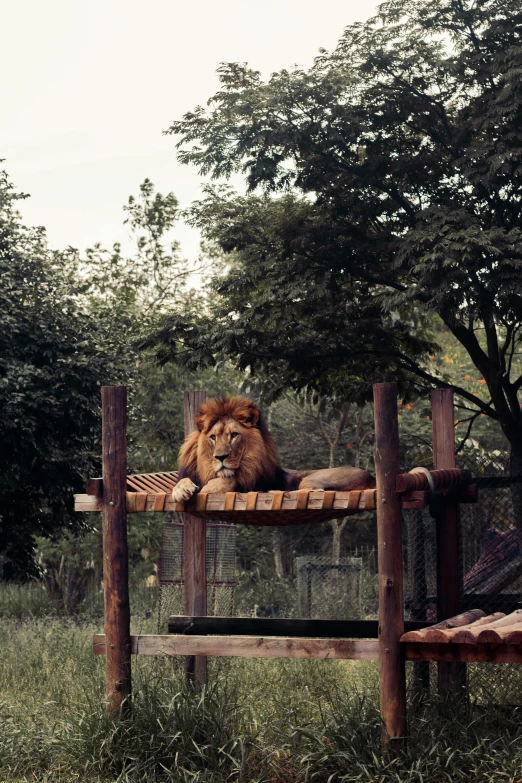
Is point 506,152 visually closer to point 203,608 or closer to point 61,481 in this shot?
point 203,608

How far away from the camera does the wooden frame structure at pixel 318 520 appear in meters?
6.20

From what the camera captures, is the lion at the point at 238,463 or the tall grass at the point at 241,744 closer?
the tall grass at the point at 241,744

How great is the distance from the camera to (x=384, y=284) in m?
11.9

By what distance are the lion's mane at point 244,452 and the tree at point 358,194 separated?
3.97m

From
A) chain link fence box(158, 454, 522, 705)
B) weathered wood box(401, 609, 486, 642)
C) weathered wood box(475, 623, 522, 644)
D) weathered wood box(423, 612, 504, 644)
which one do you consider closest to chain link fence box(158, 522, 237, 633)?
chain link fence box(158, 454, 522, 705)

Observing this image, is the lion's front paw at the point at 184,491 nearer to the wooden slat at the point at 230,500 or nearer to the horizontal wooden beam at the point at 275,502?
the horizontal wooden beam at the point at 275,502

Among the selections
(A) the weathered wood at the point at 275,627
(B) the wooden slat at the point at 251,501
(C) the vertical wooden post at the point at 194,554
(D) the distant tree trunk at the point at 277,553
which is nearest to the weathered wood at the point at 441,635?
(B) the wooden slat at the point at 251,501

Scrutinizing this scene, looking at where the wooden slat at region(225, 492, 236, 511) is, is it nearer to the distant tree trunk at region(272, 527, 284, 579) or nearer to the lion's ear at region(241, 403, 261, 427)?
the lion's ear at region(241, 403, 261, 427)

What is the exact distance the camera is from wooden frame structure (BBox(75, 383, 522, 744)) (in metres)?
6.20

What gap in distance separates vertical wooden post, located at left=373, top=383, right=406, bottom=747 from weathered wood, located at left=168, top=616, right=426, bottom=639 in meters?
1.59

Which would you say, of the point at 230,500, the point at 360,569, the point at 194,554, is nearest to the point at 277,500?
the point at 230,500

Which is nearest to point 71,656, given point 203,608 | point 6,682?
point 6,682

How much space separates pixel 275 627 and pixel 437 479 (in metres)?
2.05

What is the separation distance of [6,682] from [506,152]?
7.53 meters
